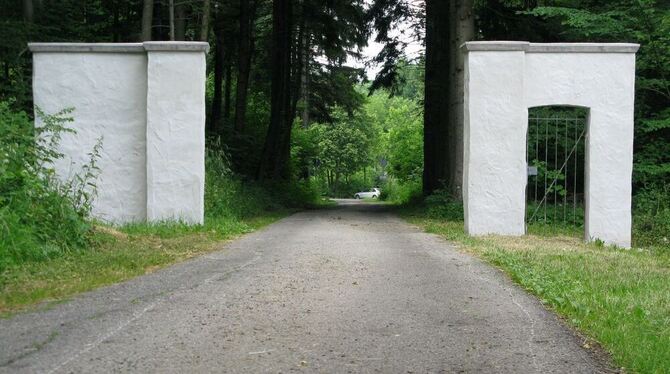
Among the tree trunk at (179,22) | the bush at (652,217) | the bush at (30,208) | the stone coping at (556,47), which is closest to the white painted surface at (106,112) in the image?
the bush at (30,208)

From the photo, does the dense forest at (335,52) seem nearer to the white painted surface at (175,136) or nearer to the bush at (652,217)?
the bush at (652,217)

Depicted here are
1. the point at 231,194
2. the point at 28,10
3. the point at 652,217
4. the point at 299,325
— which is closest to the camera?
the point at 299,325

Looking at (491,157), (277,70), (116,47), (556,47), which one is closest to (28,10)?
(116,47)

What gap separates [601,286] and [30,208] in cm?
684

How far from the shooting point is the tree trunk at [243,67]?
81.7 feet

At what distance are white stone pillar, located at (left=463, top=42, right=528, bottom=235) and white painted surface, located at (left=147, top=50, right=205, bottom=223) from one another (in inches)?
203

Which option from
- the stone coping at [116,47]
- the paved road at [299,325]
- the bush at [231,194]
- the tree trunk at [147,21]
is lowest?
the paved road at [299,325]

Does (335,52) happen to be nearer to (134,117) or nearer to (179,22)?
(179,22)

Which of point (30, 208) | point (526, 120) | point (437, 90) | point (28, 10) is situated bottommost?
point (30, 208)

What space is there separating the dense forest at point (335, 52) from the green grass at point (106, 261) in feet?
9.50

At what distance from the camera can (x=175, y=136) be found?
13305 mm

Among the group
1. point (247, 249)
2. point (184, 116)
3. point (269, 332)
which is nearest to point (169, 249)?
point (247, 249)

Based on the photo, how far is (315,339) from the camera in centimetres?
508

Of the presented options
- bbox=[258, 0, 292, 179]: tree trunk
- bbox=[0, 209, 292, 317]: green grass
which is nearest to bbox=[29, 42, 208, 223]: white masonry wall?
bbox=[0, 209, 292, 317]: green grass
